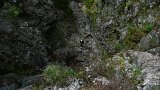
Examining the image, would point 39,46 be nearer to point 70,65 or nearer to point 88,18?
point 70,65

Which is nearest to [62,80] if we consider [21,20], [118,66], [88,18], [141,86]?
[118,66]

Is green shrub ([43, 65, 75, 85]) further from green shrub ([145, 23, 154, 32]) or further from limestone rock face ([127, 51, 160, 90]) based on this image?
green shrub ([145, 23, 154, 32])

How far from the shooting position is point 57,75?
34.3 feet

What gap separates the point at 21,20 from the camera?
12328mm

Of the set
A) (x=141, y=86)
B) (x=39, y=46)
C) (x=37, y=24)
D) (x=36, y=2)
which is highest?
(x=36, y=2)

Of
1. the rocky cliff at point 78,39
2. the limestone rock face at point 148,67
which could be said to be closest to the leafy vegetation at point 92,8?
the rocky cliff at point 78,39

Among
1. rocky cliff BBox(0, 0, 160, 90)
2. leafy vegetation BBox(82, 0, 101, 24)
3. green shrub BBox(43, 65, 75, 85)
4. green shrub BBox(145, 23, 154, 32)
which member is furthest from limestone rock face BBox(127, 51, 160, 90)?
leafy vegetation BBox(82, 0, 101, 24)

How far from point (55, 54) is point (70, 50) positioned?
23.5 inches

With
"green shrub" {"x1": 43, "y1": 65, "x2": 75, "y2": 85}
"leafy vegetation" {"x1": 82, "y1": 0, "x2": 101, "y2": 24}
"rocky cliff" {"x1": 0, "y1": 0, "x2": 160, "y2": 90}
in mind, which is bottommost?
"green shrub" {"x1": 43, "y1": 65, "x2": 75, "y2": 85}

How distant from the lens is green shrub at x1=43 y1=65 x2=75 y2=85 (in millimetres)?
10410

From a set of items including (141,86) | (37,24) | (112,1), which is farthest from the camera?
(112,1)

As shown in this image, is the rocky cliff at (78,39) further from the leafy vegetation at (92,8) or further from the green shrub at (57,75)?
the green shrub at (57,75)

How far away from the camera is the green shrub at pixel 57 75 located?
410 inches

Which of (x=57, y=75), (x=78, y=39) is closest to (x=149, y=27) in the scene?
(x=78, y=39)
